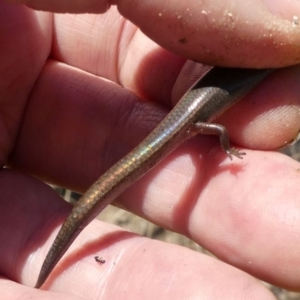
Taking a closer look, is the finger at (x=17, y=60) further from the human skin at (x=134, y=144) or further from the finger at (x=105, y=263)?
the finger at (x=105, y=263)

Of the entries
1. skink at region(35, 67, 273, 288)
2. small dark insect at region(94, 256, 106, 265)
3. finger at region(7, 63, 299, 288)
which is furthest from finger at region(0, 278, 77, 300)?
finger at region(7, 63, 299, 288)

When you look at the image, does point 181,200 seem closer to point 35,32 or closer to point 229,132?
point 229,132

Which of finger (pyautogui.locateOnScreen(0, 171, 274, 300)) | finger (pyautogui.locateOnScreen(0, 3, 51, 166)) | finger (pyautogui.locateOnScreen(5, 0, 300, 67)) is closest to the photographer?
finger (pyautogui.locateOnScreen(5, 0, 300, 67))

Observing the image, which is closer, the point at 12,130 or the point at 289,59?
the point at 289,59

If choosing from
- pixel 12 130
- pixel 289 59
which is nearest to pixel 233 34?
pixel 289 59

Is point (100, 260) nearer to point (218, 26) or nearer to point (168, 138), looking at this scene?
point (168, 138)

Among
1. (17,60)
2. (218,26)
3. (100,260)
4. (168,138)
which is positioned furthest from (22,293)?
(218,26)

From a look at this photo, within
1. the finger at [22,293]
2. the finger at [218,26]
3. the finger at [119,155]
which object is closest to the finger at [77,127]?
the finger at [119,155]

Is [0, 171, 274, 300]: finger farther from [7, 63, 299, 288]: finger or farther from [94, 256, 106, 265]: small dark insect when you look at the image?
[7, 63, 299, 288]: finger
